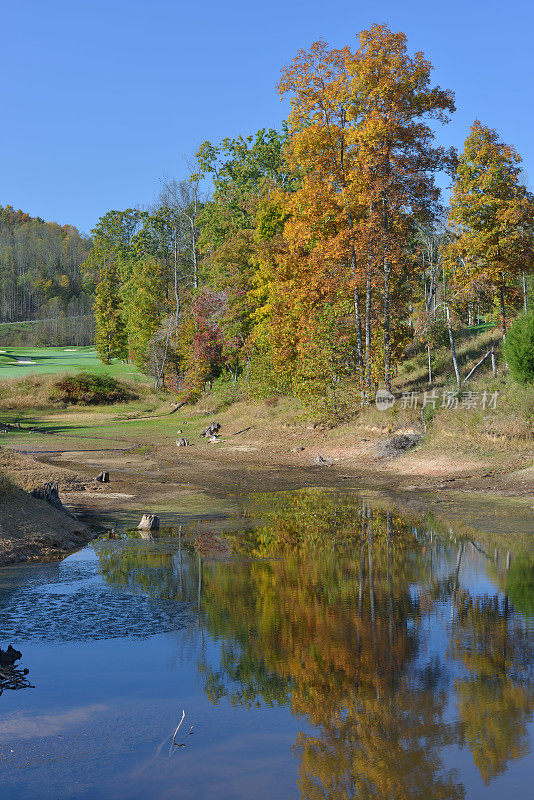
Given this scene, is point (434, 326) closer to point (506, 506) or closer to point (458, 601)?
point (506, 506)

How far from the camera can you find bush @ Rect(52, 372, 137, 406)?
49.8m

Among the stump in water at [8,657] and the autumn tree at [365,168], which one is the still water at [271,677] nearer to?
the stump in water at [8,657]

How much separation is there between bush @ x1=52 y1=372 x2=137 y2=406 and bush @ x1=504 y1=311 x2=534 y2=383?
33769mm

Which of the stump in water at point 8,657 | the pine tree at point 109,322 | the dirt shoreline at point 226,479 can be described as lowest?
the dirt shoreline at point 226,479

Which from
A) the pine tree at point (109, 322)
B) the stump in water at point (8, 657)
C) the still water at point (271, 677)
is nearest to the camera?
the still water at point (271, 677)

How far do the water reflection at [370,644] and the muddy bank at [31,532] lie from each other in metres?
→ 0.91

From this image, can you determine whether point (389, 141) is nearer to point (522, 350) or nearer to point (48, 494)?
point (522, 350)

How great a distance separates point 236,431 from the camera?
101 feet

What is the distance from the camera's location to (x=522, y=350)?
2147 cm

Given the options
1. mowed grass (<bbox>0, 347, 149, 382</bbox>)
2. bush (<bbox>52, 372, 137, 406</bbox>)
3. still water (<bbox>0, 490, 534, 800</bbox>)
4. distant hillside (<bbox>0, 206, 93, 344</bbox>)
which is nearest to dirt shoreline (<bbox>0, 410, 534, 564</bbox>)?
still water (<bbox>0, 490, 534, 800</bbox>)

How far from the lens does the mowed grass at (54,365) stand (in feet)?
200

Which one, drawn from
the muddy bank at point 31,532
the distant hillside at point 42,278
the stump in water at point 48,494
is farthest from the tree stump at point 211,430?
the distant hillside at point 42,278

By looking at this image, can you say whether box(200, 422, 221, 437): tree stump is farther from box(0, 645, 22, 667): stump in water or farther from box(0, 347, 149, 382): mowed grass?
box(0, 347, 149, 382): mowed grass

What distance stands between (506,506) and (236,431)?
55.7 ft
